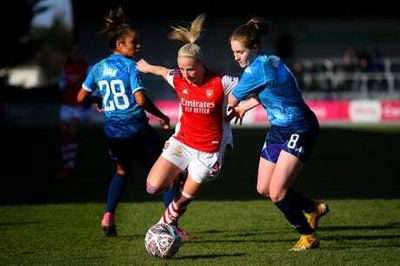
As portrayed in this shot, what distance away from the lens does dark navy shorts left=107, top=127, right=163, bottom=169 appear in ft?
33.6

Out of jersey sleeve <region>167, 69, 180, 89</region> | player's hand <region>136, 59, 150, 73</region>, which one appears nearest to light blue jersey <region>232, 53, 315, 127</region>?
jersey sleeve <region>167, 69, 180, 89</region>

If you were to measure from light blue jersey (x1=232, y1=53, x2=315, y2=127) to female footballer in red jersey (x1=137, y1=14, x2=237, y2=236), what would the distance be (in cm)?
31

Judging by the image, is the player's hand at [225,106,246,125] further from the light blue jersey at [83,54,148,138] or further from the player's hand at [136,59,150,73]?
the light blue jersey at [83,54,148,138]

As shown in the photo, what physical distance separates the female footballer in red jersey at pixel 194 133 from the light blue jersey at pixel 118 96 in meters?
1.03

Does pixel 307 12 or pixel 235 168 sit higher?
pixel 235 168

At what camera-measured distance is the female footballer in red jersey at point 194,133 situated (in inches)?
351

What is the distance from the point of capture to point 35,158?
1998 cm

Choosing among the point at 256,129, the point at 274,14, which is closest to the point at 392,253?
the point at 256,129

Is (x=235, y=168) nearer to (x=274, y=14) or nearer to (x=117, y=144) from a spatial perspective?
(x=117, y=144)

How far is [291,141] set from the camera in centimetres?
879

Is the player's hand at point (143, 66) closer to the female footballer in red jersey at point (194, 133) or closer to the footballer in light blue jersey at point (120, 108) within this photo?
the footballer in light blue jersey at point (120, 108)

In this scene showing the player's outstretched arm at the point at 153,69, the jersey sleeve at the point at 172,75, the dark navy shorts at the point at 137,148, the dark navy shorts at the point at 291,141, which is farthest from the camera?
the dark navy shorts at the point at 137,148

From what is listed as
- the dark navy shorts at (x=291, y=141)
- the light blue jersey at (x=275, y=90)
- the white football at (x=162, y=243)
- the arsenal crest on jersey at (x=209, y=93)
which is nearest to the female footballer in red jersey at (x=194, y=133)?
the arsenal crest on jersey at (x=209, y=93)

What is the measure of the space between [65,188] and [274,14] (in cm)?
2625
